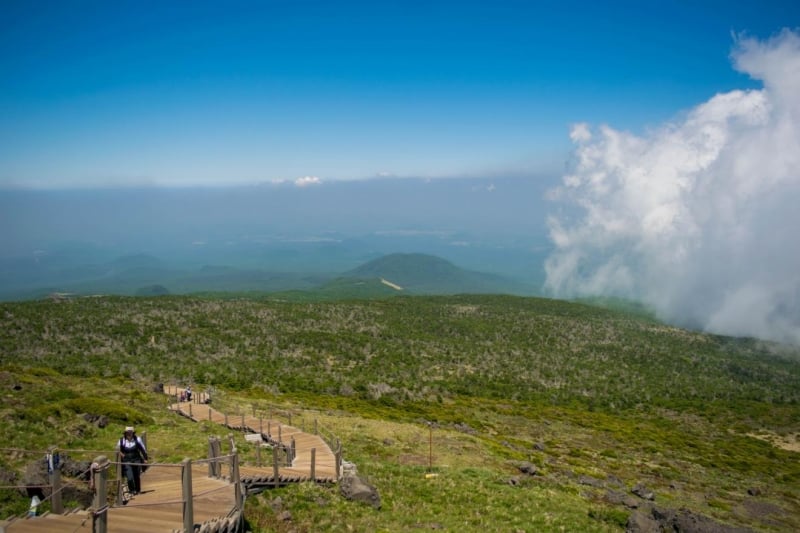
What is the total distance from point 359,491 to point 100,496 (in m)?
9.16

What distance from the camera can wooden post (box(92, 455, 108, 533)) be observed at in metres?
7.45

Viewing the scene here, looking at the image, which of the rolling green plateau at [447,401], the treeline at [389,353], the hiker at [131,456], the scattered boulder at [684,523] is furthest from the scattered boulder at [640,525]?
the treeline at [389,353]

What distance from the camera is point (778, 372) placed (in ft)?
278

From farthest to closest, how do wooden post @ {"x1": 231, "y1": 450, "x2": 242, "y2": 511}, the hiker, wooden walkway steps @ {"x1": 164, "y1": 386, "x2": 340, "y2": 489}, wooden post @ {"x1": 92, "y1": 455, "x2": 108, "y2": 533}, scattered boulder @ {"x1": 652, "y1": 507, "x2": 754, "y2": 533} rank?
scattered boulder @ {"x1": 652, "y1": 507, "x2": 754, "y2": 533} < wooden walkway steps @ {"x1": 164, "y1": 386, "x2": 340, "y2": 489} < the hiker < wooden post @ {"x1": 231, "y1": 450, "x2": 242, "y2": 511} < wooden post @ {"x1": 92, "y1": 455, "x2": 108, "y2": 533}

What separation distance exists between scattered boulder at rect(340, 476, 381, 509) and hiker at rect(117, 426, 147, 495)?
6084 millimetres

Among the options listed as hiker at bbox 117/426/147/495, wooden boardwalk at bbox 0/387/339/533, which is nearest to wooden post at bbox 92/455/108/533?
wooden boardwalk at bbox 0/387/339/533

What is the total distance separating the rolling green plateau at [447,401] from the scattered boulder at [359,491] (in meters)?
0.34

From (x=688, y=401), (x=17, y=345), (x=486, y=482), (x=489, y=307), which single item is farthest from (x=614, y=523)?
(x=489, y=307)

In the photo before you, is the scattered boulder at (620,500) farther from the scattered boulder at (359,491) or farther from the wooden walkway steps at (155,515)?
the wooden walkway steps at (155,515)

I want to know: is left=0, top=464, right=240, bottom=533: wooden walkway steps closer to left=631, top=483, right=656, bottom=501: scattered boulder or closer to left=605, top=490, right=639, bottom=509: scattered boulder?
left=605, top=490, right=639, bottom=509: scattered boulder

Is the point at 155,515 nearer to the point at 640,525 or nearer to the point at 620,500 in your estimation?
the point at 640,525

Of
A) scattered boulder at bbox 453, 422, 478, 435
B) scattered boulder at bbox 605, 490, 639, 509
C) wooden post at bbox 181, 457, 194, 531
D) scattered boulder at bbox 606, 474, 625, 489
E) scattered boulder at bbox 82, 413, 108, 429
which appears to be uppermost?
wooden post at bbox 181, 457, 194, 531

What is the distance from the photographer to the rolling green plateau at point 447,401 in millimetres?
18094

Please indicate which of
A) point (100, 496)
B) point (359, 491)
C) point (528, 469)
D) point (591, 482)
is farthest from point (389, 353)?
point (100, 496)
